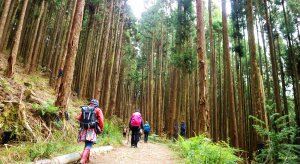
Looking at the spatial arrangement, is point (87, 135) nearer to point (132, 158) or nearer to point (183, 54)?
point (132, 158)

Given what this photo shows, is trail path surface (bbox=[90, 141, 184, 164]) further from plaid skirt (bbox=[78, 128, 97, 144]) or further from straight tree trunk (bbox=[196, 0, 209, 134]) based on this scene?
straight tree trunk (bbox=[196, 0, 209, 134])

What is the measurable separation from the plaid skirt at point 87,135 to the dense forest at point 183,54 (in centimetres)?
330

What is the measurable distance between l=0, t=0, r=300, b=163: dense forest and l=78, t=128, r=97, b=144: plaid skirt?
10.8 feet

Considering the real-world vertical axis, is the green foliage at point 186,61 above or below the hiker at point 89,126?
above

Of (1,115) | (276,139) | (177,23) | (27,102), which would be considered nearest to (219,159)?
(276,139)

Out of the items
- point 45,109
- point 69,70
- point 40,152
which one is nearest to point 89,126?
point 40,152

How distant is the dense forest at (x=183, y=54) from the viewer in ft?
32.5

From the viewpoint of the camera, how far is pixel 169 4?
2984cm

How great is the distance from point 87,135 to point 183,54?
1393 centimetres

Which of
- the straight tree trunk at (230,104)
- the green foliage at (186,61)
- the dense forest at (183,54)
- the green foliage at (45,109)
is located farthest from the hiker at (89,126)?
the green foliage at (186,61)

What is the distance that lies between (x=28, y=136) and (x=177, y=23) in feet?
53.3

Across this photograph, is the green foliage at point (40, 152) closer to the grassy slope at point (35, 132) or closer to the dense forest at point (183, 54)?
the grassy slope at point (35, 132)

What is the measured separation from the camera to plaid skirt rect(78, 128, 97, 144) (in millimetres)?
6058

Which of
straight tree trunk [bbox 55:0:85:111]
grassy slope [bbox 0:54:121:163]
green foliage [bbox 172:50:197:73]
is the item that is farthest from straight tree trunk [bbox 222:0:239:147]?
grassy slope [bbox 0:54:121:163]
